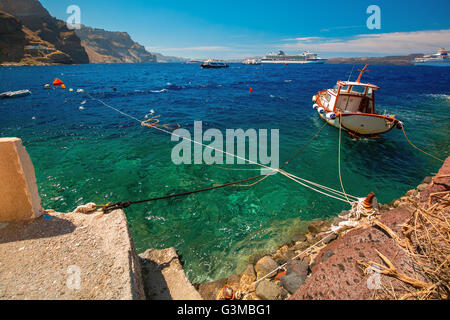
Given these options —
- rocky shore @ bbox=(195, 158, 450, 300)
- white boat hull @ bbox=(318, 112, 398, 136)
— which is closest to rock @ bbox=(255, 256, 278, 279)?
rocky shore @ bbox=(195, 158, 450, 300)

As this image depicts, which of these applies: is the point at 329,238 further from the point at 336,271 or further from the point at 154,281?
the point at 154,281

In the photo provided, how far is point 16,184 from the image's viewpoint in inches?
145

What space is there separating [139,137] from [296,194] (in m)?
12.0

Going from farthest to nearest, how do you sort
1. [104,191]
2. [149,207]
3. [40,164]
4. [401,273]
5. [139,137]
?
[139,137]
[40,164]
[104,191]
[149,207]
[401,273]

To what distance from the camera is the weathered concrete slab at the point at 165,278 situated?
374 centimetres

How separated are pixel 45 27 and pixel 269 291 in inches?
9365

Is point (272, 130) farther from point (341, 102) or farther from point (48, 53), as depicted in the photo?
point (48, 53)

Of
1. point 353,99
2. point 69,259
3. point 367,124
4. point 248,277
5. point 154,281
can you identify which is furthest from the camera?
point 353,99

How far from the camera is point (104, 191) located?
888cm

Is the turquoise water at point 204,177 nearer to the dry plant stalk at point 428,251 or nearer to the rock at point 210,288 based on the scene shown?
the rock at point 210,288

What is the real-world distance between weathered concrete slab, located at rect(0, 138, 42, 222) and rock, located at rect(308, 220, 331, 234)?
302 inches

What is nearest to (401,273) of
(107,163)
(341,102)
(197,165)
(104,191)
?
(197,165)

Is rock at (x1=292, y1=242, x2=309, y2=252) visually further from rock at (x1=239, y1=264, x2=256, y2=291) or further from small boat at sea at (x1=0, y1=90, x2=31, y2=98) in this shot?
small boat at sea at (x1=0, y1=90, x2=31, y2=98)

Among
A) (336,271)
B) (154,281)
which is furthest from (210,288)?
(336,271)
